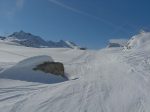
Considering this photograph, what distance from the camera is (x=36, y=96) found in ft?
25.6

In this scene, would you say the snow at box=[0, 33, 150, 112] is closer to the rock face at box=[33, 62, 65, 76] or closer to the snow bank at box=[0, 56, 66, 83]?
the snow bank at box=[0, 56, 66, 83]

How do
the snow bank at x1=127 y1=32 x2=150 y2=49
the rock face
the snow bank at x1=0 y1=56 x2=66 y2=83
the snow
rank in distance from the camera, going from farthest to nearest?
the snow bank at x1=127 y1=32 x2=150 y2=49 → the rock face → the snow bank at x1=0 y1=56 x2=66 y2=83 → the snow

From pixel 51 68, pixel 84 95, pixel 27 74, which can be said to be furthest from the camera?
pixel 51 68

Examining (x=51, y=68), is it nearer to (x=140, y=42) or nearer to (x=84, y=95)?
(x=84, y=95)

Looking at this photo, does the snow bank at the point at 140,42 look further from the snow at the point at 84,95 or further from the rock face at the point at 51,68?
the snow at the point at 84,95

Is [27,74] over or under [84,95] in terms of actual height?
over

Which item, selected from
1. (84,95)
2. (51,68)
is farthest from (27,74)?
(84,95)

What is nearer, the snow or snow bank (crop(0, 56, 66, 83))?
the snow

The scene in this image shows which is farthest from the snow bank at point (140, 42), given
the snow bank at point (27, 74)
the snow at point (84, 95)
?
the snow at point (84, 95)

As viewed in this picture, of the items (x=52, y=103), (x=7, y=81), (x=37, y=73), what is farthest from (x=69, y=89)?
(x=37, y=73)

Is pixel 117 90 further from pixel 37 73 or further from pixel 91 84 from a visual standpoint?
pixel 37 73

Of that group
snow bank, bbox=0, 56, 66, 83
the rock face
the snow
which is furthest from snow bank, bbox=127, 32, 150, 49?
the snow

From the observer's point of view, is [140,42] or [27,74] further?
[140,42]

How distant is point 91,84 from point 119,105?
2104 millimetres
